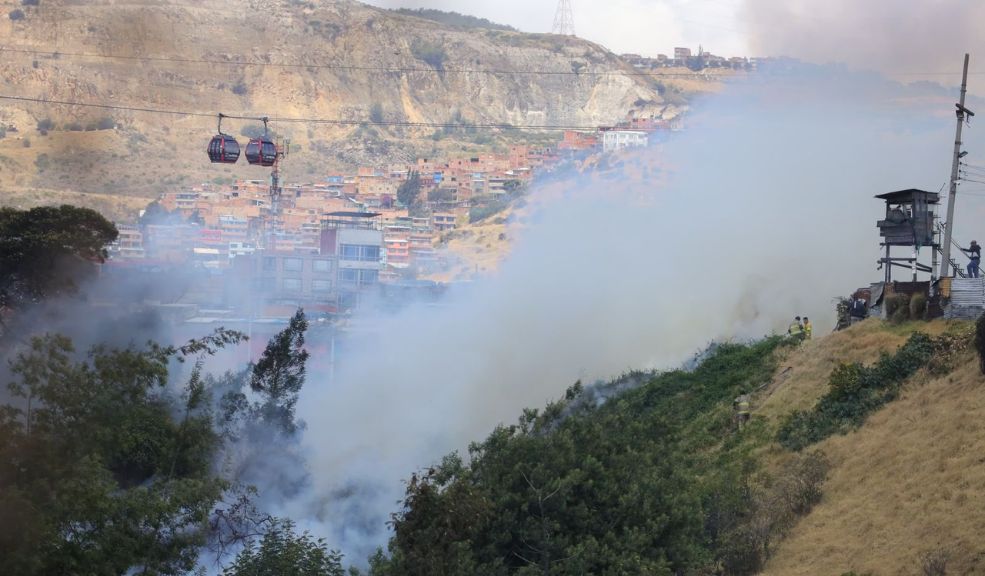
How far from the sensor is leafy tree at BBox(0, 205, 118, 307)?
52.0 metres

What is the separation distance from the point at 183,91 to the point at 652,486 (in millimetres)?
151003

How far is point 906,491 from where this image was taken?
2456 centimetres

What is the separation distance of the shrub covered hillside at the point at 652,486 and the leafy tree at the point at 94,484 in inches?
135

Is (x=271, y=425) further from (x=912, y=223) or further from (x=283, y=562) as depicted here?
(x=283, y=562)

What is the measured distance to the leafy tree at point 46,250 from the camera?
5203 cm

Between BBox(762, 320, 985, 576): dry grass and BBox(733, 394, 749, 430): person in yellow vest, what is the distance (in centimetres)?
485

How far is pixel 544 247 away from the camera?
265 ft

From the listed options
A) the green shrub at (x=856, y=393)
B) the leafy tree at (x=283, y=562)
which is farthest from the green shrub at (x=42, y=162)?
the leafy tree at (x=283, y=562)

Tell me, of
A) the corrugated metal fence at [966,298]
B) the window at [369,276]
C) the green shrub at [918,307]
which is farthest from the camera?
the window at [369,276]

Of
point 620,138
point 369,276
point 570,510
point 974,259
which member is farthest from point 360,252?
point 570,510

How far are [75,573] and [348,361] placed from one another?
43.3m

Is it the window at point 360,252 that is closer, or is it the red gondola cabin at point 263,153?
the red gondola cabin at point 263,153

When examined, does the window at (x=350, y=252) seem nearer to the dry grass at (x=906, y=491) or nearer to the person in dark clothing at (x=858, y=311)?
the person in dark clothing at (x=858, y=311)

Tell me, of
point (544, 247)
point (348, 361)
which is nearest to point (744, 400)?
point (348, 361)
